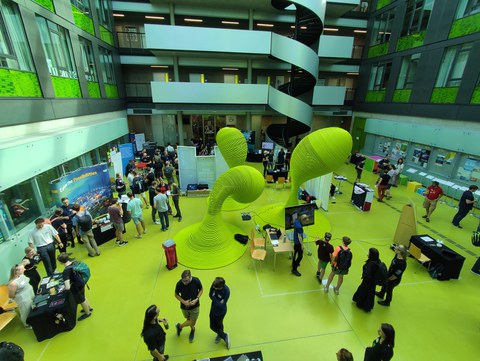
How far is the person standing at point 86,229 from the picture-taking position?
21.1 feet

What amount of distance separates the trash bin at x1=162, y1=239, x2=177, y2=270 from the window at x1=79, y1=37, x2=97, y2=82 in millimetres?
10251

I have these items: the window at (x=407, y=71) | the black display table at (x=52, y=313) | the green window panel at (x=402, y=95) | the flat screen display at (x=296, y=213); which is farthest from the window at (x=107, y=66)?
the window at (x=407, y=71)

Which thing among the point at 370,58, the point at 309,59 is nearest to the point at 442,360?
the point at 309,59

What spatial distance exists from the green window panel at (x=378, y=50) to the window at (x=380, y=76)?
0.72 m

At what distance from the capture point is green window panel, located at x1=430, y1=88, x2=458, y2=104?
11085 mm

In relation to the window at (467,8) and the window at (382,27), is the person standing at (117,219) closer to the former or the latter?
the window at (467,8)

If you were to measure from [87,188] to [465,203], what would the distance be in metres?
13.7

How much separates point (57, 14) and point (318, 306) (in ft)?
45.0

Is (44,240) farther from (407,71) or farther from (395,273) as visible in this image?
(407,71)

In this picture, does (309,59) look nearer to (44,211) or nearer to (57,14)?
(57,14)

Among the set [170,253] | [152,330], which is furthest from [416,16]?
[152,330]

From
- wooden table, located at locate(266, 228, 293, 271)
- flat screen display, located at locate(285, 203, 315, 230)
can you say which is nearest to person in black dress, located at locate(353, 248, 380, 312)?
wooden table, located at locate(266, 228, 293, 271)

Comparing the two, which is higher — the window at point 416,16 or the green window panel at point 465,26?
the window at point 416,16

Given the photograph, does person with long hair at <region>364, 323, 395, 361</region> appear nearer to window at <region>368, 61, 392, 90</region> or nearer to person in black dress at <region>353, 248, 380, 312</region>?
person in black dress at <region>353, 248, 380, 312</region>
